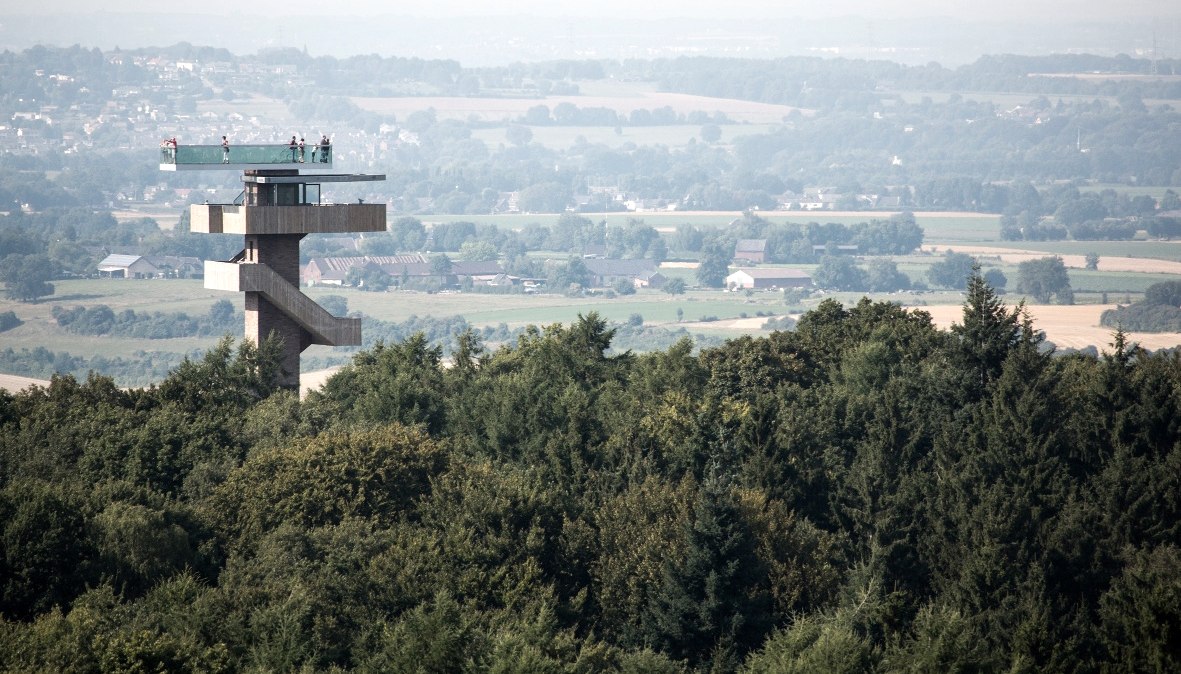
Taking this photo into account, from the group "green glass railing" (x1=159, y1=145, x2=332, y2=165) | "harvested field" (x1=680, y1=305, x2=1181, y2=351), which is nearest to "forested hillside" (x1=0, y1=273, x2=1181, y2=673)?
"green glass railing" (x1=159, y1=145, x2=332, y2=165)

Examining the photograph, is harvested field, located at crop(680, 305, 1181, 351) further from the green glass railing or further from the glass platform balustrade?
the glass platform balustrade

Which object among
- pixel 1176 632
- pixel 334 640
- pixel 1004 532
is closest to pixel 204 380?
pixel 334 640

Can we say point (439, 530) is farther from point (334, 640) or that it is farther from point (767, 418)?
point (767, 418)

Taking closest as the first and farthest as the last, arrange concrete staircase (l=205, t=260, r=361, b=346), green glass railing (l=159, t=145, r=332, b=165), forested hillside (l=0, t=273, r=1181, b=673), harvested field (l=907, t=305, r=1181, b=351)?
forested hillside (l=0, t=273, r=1181, b=673), concrete staircase (l=205, t=260, r=361, b=346), green glass railing (l=159, t=145, r=332, b=165), harvested field (l=907, t=305, r=1181, b=351)

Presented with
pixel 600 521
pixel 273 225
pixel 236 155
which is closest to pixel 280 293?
pixel 273 225

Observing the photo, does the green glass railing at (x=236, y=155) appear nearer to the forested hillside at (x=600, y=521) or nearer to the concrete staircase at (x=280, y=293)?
the concrete staircase at (x=280, y=293)

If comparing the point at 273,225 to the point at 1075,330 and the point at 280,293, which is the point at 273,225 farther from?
the point at 1075,330

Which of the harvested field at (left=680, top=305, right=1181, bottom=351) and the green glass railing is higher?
the green glass railing
